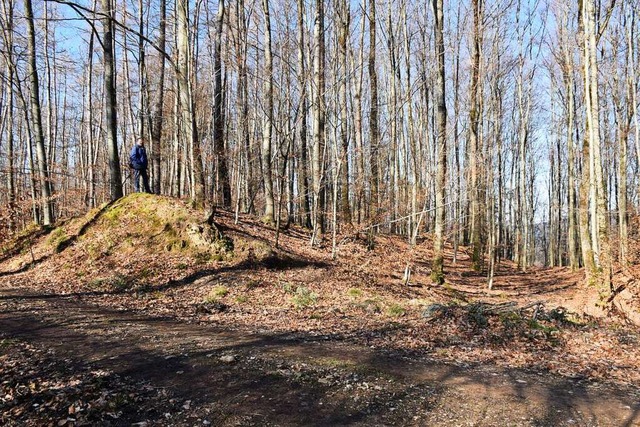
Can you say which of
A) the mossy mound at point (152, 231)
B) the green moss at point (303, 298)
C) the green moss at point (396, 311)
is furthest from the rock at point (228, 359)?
the mossy mound at point (152, 231)

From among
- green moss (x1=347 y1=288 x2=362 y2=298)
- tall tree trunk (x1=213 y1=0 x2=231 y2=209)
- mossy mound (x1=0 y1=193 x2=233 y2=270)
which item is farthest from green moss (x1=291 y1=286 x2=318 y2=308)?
tall tree trunk (x1=213 y1=0 x2=231 y2=209)

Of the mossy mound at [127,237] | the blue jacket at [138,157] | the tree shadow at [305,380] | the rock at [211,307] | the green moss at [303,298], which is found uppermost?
the blue jacket at [138,157]

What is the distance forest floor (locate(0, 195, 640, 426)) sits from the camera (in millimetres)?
4078

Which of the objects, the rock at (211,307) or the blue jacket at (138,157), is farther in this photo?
the blue jacket at (138,157)

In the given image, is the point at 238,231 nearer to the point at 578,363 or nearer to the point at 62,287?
the point at 62,287

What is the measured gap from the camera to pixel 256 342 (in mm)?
6270

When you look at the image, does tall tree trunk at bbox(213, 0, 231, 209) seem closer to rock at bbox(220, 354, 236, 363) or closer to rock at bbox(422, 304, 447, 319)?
rock at bbox(422, 304, 447, 319)

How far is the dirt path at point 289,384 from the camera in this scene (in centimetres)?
394

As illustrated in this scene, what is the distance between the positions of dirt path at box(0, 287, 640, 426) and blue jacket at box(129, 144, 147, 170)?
7316mm

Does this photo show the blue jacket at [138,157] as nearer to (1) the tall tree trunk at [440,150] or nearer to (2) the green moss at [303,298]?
(2) the green moss at [303,298]

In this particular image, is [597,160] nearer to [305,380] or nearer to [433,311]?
[433,311]

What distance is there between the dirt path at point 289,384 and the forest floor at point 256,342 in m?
0.02

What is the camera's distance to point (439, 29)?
44.5 ft

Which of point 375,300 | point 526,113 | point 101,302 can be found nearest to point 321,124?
point 375,300
